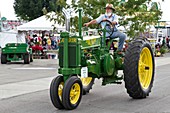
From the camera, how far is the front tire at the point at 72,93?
7.58m

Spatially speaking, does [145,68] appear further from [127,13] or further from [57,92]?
→ [127,13]

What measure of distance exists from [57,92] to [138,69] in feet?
6.61

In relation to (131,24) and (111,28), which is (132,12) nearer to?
(131,24)

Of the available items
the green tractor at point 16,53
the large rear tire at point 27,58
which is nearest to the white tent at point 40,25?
the green tractor at point 16,53

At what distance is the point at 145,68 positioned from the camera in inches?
370

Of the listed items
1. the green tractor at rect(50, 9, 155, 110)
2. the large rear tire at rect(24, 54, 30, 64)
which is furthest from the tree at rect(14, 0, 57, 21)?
the green tractor at rect(50, 9, 155, 110)

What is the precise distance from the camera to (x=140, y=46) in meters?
8.91

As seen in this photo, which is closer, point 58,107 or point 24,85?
point 58,107

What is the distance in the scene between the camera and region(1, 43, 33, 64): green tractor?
21891mm

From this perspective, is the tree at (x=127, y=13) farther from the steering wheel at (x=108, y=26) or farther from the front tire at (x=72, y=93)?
the front tire at (x=72, y=93)

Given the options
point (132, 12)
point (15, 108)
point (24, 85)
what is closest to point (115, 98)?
point (15, 108)

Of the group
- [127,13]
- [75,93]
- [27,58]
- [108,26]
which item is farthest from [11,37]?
[75,93]

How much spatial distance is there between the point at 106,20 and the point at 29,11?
52515mm

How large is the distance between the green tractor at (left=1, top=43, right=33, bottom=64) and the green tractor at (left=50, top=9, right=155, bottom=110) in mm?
12205
